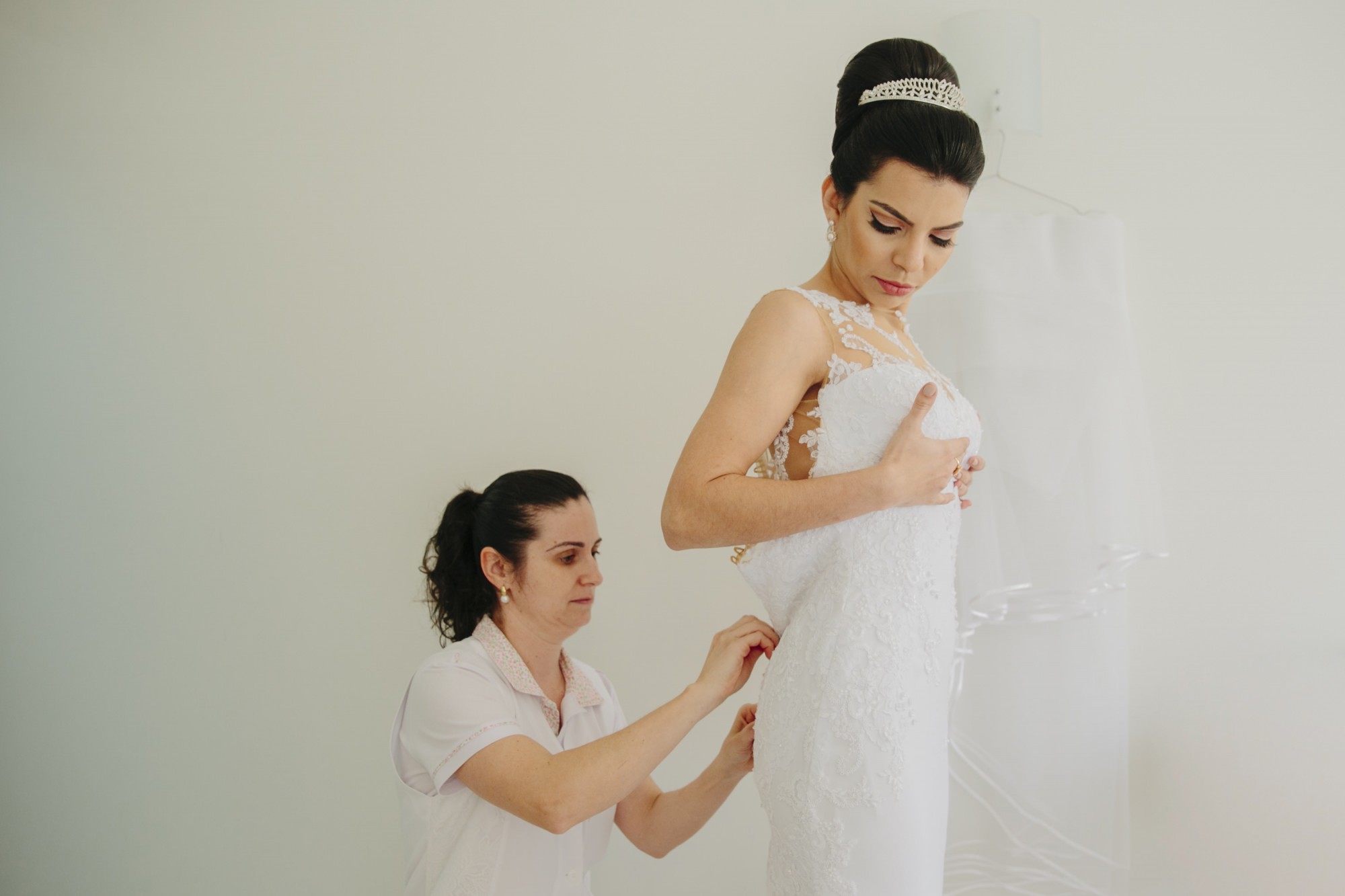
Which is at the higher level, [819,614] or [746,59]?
[746,59]

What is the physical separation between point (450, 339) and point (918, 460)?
1.63 m

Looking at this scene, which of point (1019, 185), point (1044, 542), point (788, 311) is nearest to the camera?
point (788, 311)

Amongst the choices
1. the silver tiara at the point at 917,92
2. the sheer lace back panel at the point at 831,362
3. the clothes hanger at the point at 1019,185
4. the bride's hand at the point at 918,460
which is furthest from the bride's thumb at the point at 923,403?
the clothes hanger at the point at 1019,185

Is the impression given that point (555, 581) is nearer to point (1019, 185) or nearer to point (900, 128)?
point (900, 128)

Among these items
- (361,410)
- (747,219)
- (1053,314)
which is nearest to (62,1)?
(361,410)

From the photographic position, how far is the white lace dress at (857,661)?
1.34 meters

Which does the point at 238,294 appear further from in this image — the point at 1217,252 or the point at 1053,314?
the point at 1217,252

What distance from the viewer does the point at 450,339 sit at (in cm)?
268

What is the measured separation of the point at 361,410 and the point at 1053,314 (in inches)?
68.8

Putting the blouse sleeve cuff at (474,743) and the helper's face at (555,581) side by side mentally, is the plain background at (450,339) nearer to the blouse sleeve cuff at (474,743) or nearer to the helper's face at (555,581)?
the helper's face at (555,581)

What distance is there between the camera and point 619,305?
2650 mm

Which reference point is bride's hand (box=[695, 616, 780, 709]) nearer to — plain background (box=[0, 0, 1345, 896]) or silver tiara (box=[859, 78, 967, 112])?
silver tiara (box=[859, 78, 967, 112])

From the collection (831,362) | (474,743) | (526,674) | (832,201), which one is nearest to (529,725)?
(526,674)

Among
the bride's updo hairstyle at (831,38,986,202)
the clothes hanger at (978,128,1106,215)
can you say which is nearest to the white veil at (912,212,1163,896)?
the clothes hanger at (978,128,1106,215)
